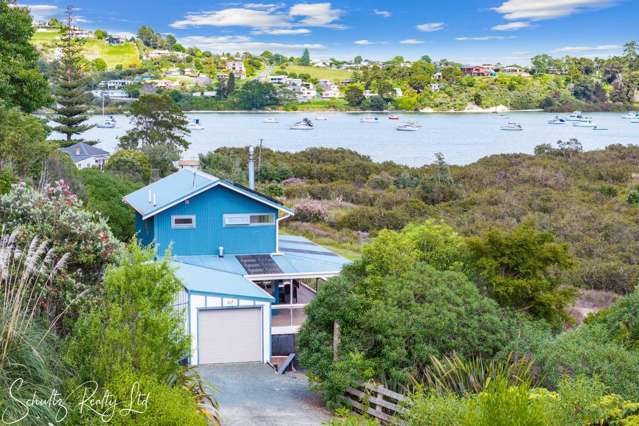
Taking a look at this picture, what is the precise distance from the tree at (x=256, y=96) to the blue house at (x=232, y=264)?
157687 mm

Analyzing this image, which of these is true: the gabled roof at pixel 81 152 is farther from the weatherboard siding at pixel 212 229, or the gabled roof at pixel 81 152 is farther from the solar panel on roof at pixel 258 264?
the solar panel on roof at pixel 258 264

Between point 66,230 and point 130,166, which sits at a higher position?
point 66,230

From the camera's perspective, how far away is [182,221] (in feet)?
80.8

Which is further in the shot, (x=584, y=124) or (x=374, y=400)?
(x=584, y=124)

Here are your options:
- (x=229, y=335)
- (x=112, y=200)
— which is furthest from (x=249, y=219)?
(x=112, y=200)

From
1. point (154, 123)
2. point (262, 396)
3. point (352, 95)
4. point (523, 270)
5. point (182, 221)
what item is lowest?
point (262, 396)

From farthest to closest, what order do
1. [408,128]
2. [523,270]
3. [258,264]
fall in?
[408,128] < [258,264] < [523,270]

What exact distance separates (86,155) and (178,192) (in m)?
36.6

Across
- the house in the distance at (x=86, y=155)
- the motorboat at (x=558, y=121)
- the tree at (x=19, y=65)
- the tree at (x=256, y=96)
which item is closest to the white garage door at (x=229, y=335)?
the tree at (x=19, y=65)

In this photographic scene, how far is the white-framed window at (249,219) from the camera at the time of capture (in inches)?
977

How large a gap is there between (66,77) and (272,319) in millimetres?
56077

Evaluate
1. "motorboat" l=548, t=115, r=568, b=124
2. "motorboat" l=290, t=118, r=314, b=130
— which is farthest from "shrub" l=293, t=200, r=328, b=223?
"motorboat" l=548, t=115, r=568, b=124

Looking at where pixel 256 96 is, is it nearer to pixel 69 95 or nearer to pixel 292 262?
pixel 69 95

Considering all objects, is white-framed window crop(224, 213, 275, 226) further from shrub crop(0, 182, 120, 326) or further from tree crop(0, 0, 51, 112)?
shrub crop(0, 182, 120, 326)
